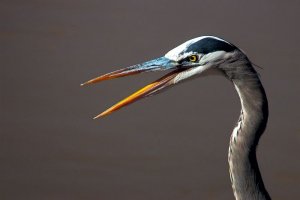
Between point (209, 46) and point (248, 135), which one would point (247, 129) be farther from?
point (209, 46)

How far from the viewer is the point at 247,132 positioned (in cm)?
136

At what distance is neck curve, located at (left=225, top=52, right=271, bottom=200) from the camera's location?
136 centimetres

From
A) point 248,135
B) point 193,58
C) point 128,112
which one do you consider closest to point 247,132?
point 248,135

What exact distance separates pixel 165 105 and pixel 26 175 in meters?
0.80

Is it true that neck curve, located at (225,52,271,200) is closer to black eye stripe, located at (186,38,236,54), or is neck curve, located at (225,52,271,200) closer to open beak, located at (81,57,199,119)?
black eye stripe, located at (186,38,236,54)

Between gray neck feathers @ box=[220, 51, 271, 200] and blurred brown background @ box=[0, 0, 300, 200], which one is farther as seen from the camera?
blurred brown background @ box=[0, 0, 300, 200]

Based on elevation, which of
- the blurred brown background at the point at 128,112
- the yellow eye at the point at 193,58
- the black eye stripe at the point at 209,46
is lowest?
the blurred brown background at the point at 128,112

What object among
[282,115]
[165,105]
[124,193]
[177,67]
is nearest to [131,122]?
[165,105]

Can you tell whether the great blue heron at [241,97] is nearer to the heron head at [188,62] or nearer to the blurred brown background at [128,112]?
the heron head at [188,62]

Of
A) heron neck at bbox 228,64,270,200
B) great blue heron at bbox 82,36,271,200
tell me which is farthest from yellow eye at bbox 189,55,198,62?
heron neck at bbox 228,64,270,200

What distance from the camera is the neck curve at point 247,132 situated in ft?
4.46

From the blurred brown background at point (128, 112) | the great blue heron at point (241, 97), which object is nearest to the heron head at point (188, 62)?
the great blue heron at point (241, 97)

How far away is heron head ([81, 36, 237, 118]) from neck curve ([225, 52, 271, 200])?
50mm

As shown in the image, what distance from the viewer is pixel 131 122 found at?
9.13ft
